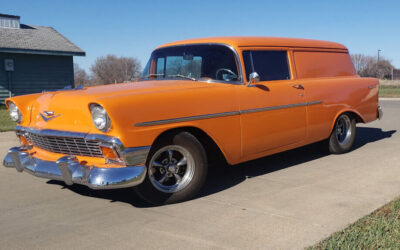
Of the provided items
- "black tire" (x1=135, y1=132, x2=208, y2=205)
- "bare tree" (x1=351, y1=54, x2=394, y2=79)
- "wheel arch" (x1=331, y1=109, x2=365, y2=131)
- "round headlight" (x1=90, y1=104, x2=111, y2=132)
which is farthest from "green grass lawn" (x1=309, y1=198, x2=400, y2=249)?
"bare tree" (x1=351, y1=54, x2=394, y2=79)

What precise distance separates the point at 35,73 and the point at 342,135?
17.0 m

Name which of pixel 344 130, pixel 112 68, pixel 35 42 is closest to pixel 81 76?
pixel 112 68

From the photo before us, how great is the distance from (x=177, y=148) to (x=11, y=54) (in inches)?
689

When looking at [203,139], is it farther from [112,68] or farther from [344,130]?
[112,68]

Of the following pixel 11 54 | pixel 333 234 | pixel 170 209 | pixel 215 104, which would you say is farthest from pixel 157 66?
pixel 11 54

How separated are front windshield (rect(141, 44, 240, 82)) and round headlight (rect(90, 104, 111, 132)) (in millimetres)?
1410

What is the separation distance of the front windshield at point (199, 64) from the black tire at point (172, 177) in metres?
0.94

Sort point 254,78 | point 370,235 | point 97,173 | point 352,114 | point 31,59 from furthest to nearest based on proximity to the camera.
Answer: point 31,59, point 352,114, point 254,78, point 97,173, point 370,235

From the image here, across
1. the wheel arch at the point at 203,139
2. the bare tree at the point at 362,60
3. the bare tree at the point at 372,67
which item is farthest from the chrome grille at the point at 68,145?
the bare tree at the point at 362,60

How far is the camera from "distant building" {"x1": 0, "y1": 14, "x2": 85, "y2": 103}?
18891 mm

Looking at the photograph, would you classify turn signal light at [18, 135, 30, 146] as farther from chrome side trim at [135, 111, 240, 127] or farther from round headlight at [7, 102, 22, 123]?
chrome side trim at [135, 111, 240, 127]

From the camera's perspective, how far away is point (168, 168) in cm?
405

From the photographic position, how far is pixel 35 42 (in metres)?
19.8

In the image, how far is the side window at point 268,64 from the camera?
4884 mm
